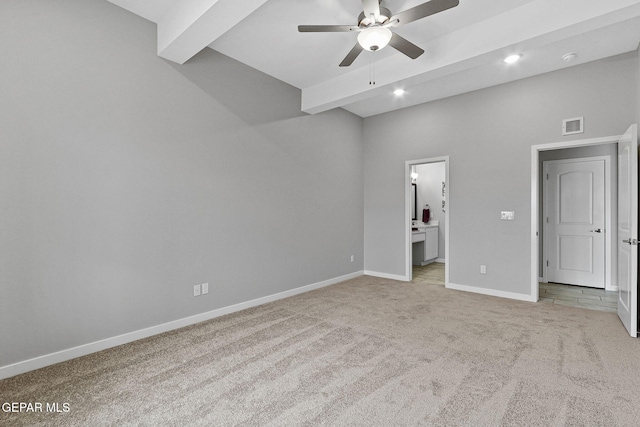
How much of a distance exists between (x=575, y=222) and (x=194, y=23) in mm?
6064

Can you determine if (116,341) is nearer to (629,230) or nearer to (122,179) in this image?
(122,179)

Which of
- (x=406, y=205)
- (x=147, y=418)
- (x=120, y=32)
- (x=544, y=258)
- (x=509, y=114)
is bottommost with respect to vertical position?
(x=147, y=418)

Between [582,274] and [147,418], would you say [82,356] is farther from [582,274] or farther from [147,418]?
[582,274]

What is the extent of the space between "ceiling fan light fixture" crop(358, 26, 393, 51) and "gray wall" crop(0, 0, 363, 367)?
185cm

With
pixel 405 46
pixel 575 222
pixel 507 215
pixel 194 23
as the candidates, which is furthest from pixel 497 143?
pixel 194 23

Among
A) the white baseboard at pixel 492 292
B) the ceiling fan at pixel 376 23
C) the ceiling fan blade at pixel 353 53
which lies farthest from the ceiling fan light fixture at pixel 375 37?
the white baseboard at pixel 492 292

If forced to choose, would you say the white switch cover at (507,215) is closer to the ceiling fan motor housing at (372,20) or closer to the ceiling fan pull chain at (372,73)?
the ceiling fan pull chain at (372,73)

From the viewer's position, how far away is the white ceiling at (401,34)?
100.0 inches

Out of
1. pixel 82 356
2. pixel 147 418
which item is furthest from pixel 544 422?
pixel 82 356

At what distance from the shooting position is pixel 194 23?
2527 mm

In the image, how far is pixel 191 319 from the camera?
3.29m

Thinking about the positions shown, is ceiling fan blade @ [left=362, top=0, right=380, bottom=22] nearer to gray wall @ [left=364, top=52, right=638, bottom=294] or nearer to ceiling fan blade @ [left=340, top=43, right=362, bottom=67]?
ceiling fan blade @ [left=340, top=43, right=362, bottom=67]

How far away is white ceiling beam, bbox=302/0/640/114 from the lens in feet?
8.06

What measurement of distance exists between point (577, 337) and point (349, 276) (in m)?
3.23
